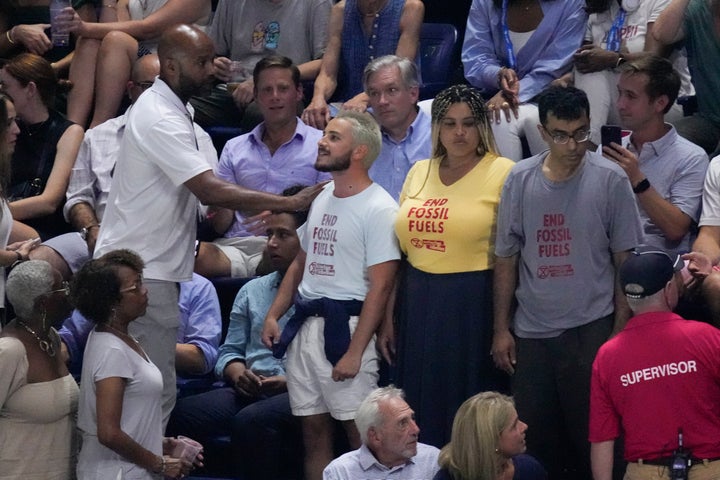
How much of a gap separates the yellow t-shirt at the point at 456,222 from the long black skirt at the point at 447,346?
0.06 metres

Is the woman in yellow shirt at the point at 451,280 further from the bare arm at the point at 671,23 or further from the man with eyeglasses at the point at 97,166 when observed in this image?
the man with eyeglasses at the point at 97,166

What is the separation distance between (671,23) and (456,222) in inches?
65.1

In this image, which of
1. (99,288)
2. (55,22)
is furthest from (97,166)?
(99,288)

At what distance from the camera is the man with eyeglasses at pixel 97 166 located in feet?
20.7

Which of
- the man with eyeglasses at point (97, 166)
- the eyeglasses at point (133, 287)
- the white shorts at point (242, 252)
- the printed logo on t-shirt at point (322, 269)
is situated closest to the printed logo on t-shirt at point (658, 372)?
the printed logo on t-shirt at point (322, 269)

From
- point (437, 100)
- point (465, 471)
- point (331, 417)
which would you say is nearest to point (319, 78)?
point (437, 100)

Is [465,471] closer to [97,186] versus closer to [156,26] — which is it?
[97,186]

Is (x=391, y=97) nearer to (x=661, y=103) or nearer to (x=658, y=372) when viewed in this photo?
(x=661, y=103)

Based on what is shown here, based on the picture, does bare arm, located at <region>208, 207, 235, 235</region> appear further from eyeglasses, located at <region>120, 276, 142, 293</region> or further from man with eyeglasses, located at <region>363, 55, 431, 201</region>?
eyeglasses, located at <region>120, 276, 142, 293</region>

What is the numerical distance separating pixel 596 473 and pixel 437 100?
5.23 feet

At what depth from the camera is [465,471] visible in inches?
179

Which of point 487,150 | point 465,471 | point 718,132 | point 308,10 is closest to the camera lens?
point 465,471

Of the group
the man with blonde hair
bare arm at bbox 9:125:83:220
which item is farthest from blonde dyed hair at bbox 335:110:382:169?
bare arm at bbox 9:125:83:220

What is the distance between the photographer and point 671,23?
20.0 feet
